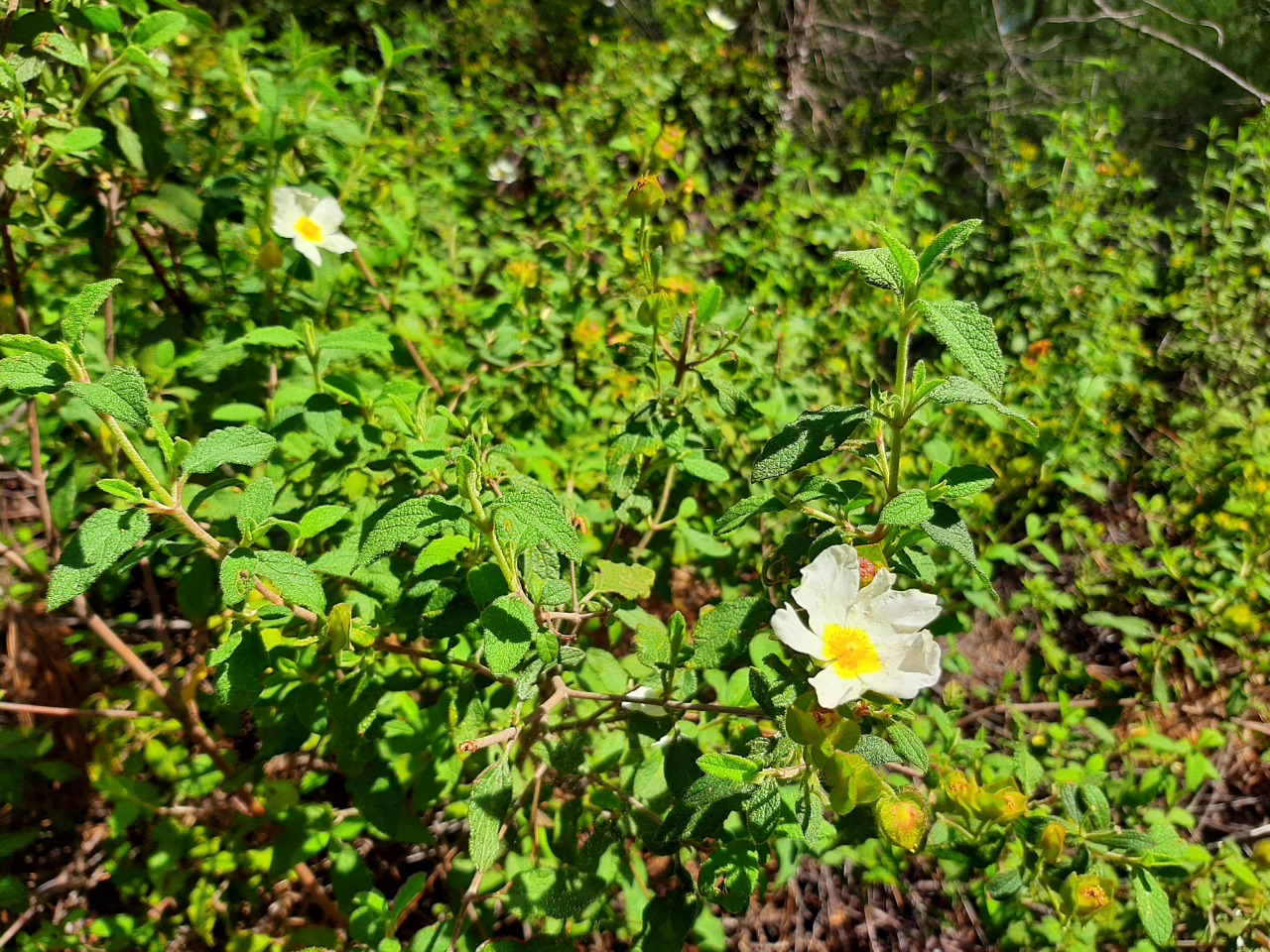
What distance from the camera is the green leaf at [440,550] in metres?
0.91

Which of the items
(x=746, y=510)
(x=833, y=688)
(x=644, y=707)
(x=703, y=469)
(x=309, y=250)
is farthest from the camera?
(x=309, y=250)

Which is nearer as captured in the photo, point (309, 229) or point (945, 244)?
point (945, 244)

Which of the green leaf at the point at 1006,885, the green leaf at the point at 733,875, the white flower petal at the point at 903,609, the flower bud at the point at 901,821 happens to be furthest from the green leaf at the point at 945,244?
the green leaf at the point at 1006,885

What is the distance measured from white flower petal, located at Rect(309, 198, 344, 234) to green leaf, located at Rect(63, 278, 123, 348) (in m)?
0.68

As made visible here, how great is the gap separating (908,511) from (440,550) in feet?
1.87

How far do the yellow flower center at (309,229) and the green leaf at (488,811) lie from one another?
42.8 inches

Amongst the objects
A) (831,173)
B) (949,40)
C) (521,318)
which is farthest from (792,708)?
(949,40)

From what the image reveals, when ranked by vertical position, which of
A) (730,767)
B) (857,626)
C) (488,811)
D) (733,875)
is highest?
(857,626)

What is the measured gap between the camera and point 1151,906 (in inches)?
44.1

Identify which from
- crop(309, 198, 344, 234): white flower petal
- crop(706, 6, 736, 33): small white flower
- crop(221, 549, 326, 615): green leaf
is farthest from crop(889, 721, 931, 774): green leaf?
crop(706, 6, 736, 33): small white flower

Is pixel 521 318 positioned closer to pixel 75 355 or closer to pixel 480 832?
pixel 75 355

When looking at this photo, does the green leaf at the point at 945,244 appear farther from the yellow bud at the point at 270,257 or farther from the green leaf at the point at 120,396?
the yellow bud at the point at 270,257

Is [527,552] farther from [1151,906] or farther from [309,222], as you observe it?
[1151,906]

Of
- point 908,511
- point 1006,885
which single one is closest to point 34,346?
point 908,511
